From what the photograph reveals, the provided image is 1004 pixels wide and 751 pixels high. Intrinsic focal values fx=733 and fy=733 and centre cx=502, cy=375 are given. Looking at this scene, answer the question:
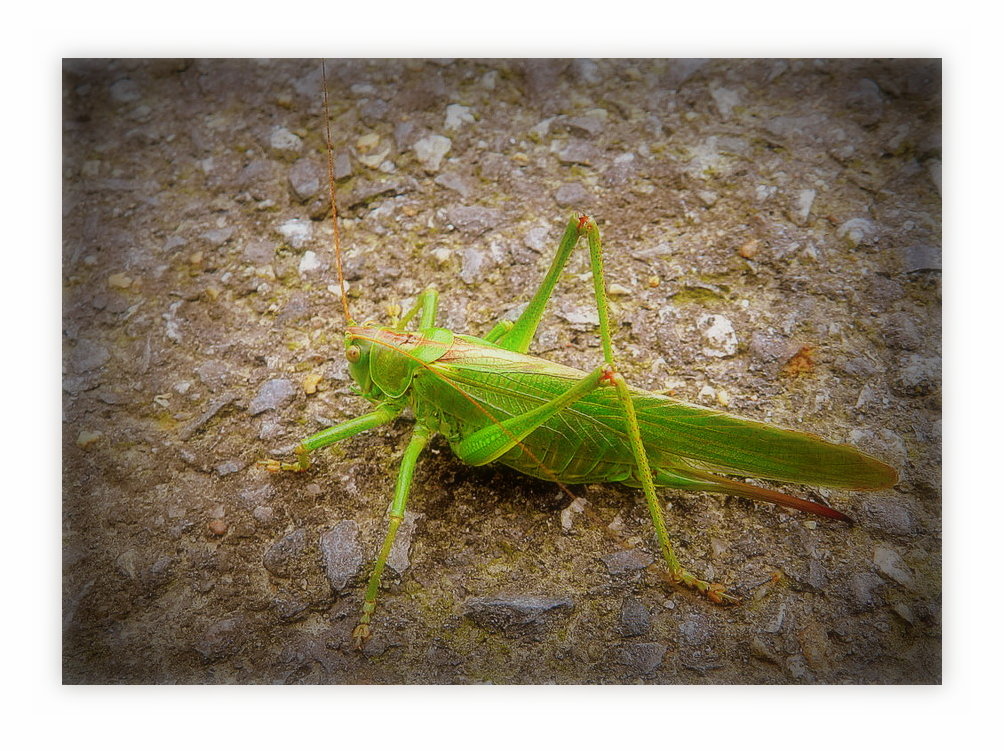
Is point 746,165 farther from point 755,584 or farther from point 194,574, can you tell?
point 194,574

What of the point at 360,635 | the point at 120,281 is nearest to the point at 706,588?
the point at 360,635

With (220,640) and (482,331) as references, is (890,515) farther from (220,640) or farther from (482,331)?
(220,640)

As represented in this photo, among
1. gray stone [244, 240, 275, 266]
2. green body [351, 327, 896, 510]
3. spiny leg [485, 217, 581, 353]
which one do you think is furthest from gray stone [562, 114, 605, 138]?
gray stone [244, 240, 275, 266]

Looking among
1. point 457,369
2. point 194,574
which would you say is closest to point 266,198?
point 457,369

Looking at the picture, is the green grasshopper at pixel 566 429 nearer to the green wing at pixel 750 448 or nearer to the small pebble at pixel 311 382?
the green wing at pixel 750 448

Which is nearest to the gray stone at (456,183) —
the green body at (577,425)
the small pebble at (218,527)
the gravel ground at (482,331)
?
the gravel ground at (482,331)

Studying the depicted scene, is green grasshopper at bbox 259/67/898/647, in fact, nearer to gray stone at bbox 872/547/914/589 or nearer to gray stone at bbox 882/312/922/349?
gray stone at bbox 872/547/914/589
